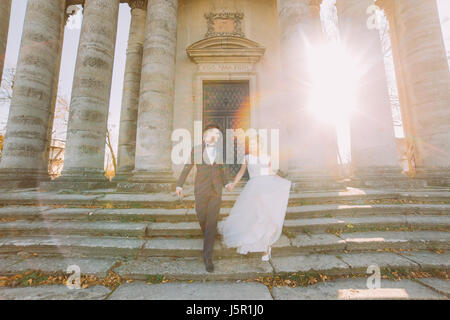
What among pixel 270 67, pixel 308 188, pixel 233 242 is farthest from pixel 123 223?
pixel 270 67

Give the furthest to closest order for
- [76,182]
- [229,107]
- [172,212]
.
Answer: [229,107]
[76,182]
[172,212]

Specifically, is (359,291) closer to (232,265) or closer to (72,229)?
(232,265)

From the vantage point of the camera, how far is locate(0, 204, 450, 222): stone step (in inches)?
160

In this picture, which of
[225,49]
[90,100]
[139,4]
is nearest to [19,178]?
[90,100]

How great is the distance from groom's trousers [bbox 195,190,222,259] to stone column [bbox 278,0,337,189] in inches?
124

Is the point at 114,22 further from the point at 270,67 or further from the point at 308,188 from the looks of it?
the point at 308,188

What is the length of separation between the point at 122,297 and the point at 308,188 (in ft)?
15.5

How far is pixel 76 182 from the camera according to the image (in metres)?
5.75

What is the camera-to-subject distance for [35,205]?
15.1 feet

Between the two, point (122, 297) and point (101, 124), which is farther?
point (101, 124)

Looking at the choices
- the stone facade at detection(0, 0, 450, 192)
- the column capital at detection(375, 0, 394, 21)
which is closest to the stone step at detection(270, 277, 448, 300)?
the stone facade at detection(0, 0, 450, 192)

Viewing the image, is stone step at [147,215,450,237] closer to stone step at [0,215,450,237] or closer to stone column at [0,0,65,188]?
stone step at [0,215,450,237]

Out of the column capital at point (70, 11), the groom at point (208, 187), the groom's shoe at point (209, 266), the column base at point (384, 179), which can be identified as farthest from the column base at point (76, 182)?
the column capital at point (70, 11)

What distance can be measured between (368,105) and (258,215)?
6056mm
